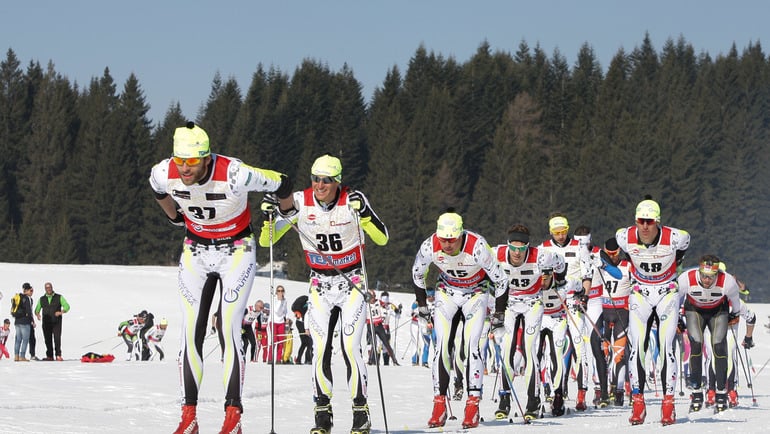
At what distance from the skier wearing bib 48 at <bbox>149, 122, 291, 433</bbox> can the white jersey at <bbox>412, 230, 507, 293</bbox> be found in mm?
3296

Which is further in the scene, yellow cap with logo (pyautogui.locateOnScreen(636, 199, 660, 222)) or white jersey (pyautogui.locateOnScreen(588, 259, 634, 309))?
white jersey (pyautogui.locateOnScreen(588, 259, 634, 309))

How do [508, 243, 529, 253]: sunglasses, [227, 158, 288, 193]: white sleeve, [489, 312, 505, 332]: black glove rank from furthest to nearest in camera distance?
[508, 243, 529, 253]: sunglasses, [489, 312, 505, 332]: black glove, [227, 158, 288, 193]: white sleeve

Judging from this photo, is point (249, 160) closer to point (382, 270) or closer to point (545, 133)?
point (382, 270)

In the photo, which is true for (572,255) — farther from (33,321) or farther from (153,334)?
(153,334)

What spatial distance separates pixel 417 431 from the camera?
12.2m

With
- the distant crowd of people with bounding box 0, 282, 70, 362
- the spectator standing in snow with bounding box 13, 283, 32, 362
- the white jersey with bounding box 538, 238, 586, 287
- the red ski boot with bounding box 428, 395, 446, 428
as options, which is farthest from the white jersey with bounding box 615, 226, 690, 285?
the spectator standing in snow with bounding box 13, 283, 32, 362

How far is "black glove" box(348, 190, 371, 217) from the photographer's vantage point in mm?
10898

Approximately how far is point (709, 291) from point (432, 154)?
8232 centimetres

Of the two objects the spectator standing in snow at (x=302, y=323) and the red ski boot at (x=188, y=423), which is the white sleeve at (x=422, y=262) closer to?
the red ski boot at (x=188, y=423)

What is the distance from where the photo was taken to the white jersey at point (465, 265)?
42.3 feet

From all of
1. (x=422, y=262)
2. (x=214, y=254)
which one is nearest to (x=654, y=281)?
(x=422, y=262)

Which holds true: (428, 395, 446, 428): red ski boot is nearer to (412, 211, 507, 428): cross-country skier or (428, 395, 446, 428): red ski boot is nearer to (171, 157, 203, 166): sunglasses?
(412, 211, 507, 428): cross-country skier

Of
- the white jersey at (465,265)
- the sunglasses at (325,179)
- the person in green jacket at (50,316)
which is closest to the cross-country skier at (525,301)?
the white jersey at (465,265)

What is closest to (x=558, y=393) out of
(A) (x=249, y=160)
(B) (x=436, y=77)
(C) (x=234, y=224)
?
(C) (x=234, y=224)
